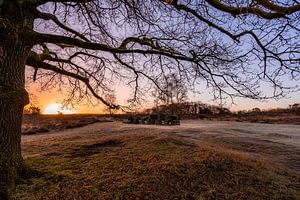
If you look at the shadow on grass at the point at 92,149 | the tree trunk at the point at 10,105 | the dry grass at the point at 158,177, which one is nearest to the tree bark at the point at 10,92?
the tree trunk at the point at 10,105

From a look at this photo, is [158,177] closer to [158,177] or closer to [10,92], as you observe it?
[158,177]

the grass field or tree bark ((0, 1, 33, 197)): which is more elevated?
tree bark ((0, 1, 33, 197))

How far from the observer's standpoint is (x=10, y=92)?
4602 millimetres

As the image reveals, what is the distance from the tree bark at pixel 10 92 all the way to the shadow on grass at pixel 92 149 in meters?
2.52

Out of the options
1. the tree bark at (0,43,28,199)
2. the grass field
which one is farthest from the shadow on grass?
the tree bark at (0,43,28,199)

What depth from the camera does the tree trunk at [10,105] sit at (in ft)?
14.9

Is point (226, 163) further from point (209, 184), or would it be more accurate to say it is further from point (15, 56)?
point (15, 56)

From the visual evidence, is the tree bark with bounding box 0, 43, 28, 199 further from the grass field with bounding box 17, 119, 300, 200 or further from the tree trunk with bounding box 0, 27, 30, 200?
the grass field with bounding box 17, 119, 300, 200

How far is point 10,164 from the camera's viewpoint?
193 inches

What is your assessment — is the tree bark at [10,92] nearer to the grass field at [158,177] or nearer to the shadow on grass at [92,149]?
the grass field at [158,177]

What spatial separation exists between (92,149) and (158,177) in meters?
3.77

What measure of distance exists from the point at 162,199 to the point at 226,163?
2147 millimetres

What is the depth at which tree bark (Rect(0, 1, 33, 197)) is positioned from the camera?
177 inches

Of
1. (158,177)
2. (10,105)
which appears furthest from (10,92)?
(158,177)
